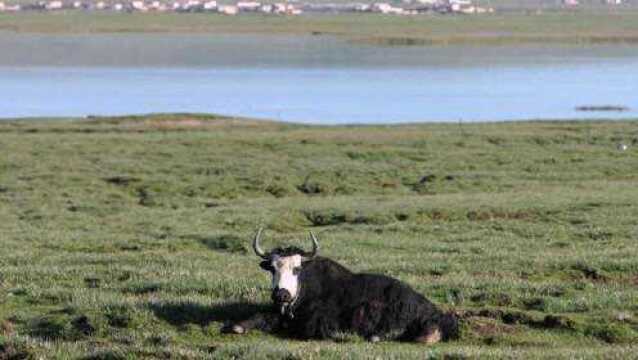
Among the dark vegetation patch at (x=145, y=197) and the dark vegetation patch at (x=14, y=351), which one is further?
the dark vegetation patch at (x=145, y=197)

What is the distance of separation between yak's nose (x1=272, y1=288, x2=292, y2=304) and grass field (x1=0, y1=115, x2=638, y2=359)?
0.35 m

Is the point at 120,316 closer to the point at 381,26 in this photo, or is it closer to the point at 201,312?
the point at 201,312

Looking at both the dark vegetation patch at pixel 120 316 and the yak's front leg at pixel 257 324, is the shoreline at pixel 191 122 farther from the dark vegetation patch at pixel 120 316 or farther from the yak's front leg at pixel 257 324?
the yak's front leg at pixel 257 324

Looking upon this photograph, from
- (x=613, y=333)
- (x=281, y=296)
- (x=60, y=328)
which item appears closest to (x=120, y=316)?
(x=60, y=328)

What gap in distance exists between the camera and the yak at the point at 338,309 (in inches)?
495

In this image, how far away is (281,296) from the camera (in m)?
12.5

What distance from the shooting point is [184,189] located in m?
29.9

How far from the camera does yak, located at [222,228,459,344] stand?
41.2ft

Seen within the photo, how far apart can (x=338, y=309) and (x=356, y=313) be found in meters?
0.17

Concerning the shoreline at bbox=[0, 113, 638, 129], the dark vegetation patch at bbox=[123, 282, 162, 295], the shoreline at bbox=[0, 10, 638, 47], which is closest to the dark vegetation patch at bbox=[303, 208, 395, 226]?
the dark vegetation patch at bbox=[123, 282, 162, 295]

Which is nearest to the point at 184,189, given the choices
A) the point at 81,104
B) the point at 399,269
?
the point at 399,269

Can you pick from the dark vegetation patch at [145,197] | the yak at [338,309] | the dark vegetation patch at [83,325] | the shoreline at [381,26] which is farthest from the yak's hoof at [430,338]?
the shoreline at [381,26]

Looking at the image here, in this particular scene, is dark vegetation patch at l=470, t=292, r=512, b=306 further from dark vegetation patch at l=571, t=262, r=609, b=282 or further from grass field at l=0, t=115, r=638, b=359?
dark vegetation patch at l=571, t=262, r=609, b=282

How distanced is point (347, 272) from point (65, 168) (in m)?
21.2
